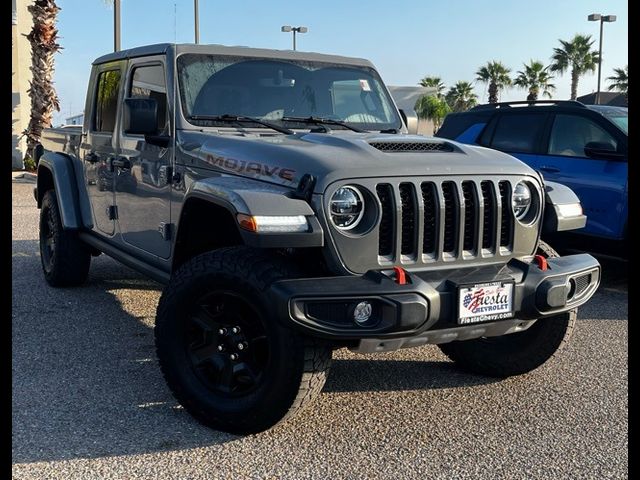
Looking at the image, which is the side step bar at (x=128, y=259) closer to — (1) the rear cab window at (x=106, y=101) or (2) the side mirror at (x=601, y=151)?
(1) the rear cab window at (x=106, y=101)

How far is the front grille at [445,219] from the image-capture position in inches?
135

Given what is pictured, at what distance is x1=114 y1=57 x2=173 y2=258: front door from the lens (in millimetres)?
4531

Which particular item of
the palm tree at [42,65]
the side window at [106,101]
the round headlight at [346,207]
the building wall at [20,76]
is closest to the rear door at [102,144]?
the side window at [106,101]

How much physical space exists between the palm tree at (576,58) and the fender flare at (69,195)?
4543 cm

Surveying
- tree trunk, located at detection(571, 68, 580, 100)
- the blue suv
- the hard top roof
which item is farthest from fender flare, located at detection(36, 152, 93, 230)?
tree trunk, located at detection(571, 68, 580, 100)

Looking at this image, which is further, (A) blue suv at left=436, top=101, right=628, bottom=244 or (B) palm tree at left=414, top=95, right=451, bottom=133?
(B) palm tree at left=414, top=95, right=451, bottom=133

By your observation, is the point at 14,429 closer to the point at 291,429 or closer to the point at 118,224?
the point at 291,429

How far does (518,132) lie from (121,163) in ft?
14.8

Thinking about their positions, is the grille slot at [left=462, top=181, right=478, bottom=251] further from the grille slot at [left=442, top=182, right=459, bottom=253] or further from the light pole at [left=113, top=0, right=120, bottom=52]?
the light pole at [left=113, top=0, right=120, bottom=52]

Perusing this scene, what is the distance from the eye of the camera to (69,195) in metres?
6.05

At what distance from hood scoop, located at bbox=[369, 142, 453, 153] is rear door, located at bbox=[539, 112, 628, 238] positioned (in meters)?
3.47

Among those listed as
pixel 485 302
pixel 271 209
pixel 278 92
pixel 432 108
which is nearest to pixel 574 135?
pixel 278 92

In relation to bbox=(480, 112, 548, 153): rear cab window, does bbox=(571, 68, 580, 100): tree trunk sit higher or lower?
higher

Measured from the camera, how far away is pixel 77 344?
498 cm
